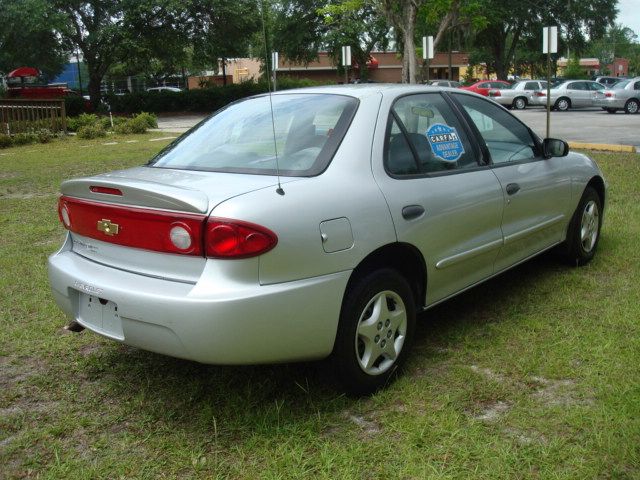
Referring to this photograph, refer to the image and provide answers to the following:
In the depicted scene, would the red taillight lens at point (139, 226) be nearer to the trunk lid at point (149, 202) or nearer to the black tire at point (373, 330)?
the trunk lid at point (149, 202)

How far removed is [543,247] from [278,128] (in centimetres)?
225

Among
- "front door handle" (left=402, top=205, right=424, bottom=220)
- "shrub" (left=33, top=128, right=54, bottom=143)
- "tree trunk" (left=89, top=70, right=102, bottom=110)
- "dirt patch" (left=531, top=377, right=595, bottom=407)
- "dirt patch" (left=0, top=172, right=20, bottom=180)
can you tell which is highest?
"tree trunk" (left=89, top=70, right=102, bottom=110)

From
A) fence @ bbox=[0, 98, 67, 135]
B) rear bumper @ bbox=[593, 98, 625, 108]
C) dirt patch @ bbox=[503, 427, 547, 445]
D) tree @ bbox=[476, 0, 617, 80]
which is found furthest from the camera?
tree @ bbox=[476, 0, 617, 80]

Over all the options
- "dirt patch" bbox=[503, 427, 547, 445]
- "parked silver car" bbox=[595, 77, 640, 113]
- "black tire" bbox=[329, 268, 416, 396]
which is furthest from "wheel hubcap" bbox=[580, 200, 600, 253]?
"parked silver car" bbox=[595, 77, 640, 113]

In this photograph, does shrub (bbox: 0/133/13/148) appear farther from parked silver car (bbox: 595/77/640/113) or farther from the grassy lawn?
parked silver car (bbox: 595/77/640/113)

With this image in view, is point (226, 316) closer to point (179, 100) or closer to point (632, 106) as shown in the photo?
Result: point (632, 106)

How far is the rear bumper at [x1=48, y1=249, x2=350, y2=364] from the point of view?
112 inches

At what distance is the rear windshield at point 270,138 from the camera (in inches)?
136

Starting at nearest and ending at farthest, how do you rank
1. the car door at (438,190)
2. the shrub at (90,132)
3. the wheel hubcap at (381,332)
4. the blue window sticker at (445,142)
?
the wheel hubcap at (381,332)
the car door at (438,190)
the blue window sticker at (445,142)
the shrub at (90,132)

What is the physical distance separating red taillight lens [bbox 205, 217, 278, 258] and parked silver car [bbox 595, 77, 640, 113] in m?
27.6

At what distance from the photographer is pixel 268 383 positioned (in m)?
3.57

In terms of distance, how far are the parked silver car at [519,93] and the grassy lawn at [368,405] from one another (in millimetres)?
30656

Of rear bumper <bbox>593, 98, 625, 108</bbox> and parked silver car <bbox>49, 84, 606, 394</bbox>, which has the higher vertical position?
rear bumper <bbox>593, 98, 625, 108</bbox>

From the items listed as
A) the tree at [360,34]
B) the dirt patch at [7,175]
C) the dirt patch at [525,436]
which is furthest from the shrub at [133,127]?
the tree at [360,34]
